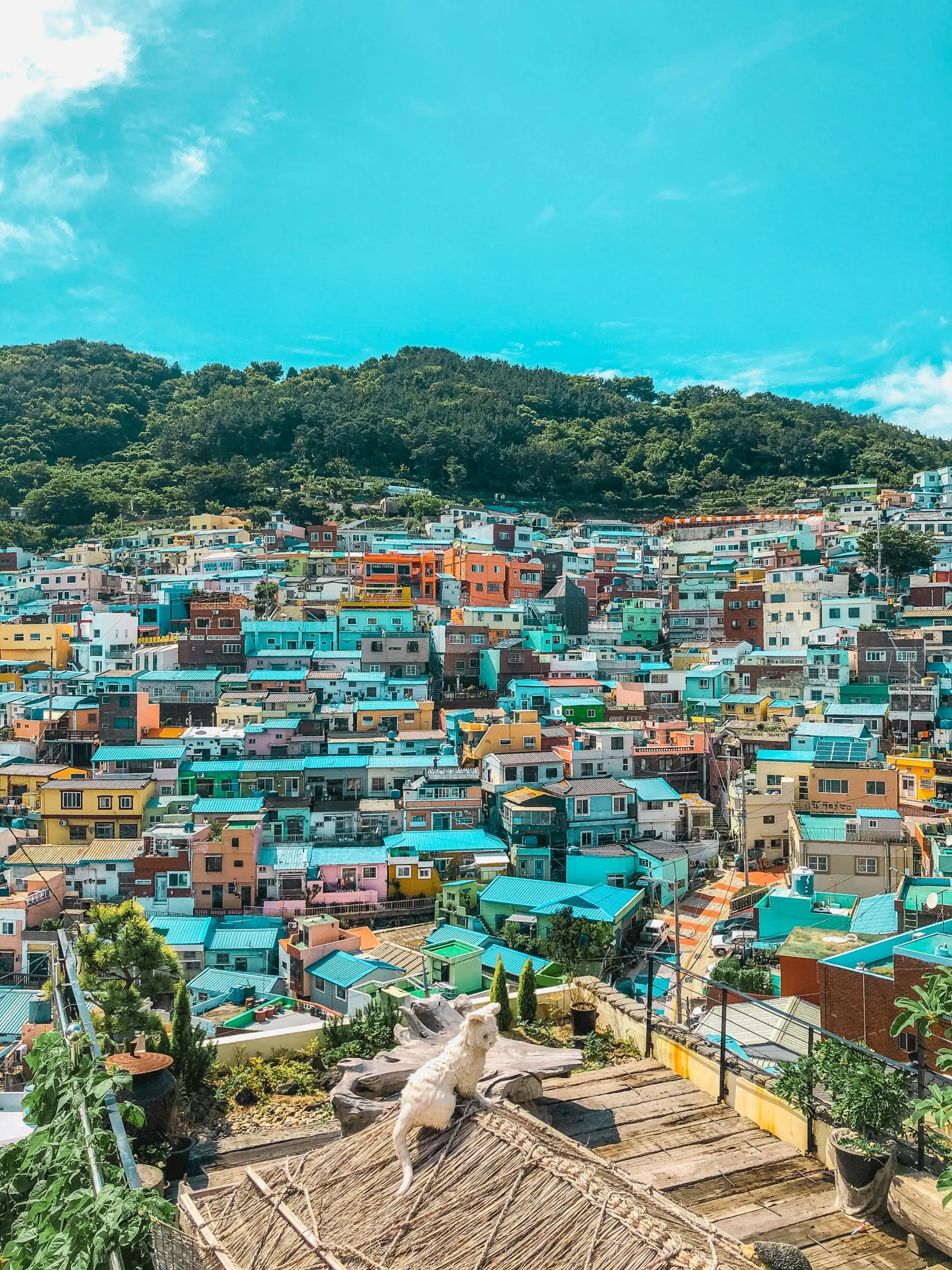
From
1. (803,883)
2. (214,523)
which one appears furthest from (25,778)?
(214,523)

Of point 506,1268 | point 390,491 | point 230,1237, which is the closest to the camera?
point 506,1268

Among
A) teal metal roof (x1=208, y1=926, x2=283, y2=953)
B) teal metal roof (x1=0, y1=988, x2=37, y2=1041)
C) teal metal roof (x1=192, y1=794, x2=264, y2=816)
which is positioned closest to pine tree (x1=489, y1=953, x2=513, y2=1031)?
teal metal roof (x1=0, y1=988, x2=37, y2=1041)

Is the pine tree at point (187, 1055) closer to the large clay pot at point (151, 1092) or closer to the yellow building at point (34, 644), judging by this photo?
the large clay pot at point (151, 1092)

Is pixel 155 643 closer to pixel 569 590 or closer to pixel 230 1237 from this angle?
pixel 569 590

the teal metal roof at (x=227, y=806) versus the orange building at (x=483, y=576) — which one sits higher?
the orange building at (x=483, y=576)

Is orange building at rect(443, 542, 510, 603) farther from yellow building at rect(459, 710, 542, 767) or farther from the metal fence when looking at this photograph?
the metal fence

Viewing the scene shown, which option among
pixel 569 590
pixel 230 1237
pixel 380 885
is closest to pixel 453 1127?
pixel 230 1237

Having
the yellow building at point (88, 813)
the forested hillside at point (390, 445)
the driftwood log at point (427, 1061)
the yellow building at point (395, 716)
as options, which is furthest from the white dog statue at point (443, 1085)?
the forested hillside at point (390, 445)
